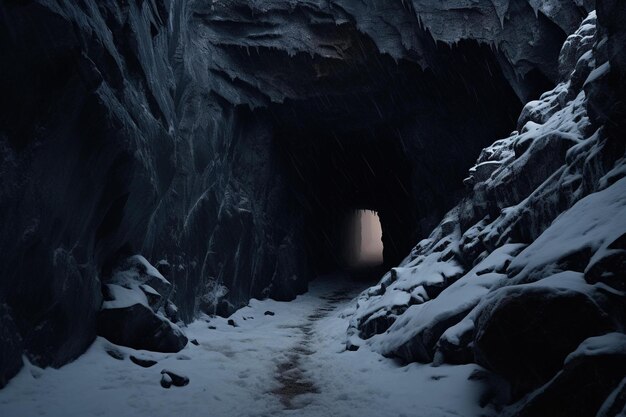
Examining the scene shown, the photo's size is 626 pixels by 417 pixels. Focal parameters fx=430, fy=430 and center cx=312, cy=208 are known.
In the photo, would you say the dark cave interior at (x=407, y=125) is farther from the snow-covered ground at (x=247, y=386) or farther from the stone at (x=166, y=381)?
the stone at (x=166, y=381)

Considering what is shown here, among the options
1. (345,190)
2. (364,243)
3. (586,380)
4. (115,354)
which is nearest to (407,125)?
(345,190)

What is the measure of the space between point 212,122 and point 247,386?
11.9 m

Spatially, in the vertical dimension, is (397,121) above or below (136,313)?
above

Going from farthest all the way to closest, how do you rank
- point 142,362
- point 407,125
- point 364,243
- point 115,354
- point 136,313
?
1. point 364,243
2. point 407,125
3. point 136,313
4. point 115,354
5. point 142,362

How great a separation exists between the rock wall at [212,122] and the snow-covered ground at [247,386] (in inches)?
29.7

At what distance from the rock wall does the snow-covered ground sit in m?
0.76

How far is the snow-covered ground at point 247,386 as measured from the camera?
6.12m

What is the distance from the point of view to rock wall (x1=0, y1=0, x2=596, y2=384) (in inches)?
269

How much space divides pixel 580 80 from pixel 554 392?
8.86 m

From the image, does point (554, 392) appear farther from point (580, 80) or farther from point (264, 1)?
point (264, 1)

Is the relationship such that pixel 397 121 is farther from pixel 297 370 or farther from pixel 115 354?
pixel 115 354

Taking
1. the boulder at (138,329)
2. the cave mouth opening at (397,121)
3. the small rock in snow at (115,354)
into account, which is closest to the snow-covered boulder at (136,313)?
the boulder at (138,329)

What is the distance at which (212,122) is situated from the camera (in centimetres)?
1717

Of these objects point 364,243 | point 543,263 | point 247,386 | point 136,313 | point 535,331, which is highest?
point 543,263
